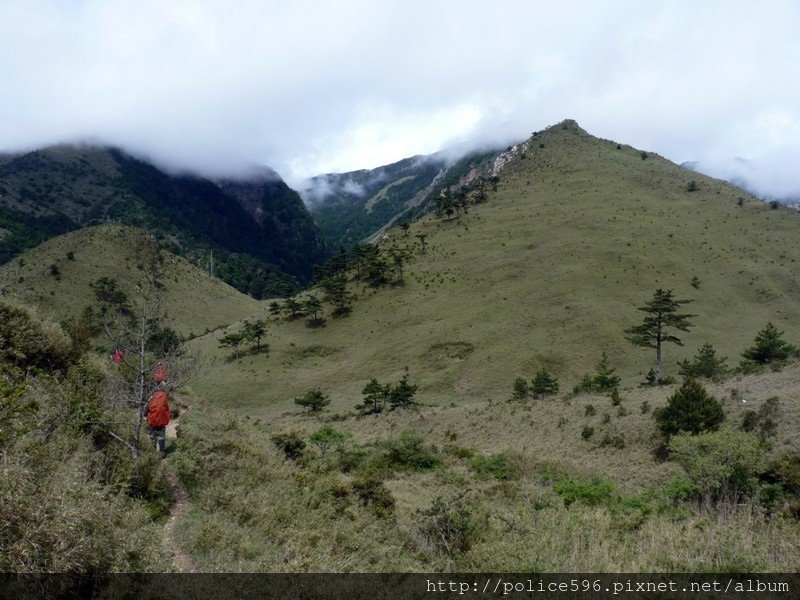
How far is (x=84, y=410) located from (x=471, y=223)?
95.1 m

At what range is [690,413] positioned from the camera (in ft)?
66.5

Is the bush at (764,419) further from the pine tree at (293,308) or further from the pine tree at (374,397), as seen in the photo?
the pine tree at (293,308)

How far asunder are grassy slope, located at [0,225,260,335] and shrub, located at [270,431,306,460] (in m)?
78.3

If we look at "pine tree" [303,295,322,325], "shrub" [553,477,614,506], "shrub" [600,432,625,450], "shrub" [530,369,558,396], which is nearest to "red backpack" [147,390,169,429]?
"shrub" [553,477,614,506]

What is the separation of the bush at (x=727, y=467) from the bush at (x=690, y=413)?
6.09m

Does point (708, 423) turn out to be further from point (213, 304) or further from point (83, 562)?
point (213, 304)

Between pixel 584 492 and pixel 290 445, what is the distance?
38.4 feet

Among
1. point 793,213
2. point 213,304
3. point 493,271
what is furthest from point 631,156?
point 213,304

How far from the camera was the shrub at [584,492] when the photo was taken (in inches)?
529

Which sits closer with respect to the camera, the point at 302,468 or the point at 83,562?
the point at 83,562

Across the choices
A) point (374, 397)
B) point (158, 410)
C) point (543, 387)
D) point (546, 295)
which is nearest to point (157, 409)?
point (158, 410)

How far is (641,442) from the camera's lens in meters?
22.1

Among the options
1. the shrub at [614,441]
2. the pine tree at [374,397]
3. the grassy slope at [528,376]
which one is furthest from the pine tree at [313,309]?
the shrub at [614,441]

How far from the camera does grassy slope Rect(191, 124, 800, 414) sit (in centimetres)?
5741
